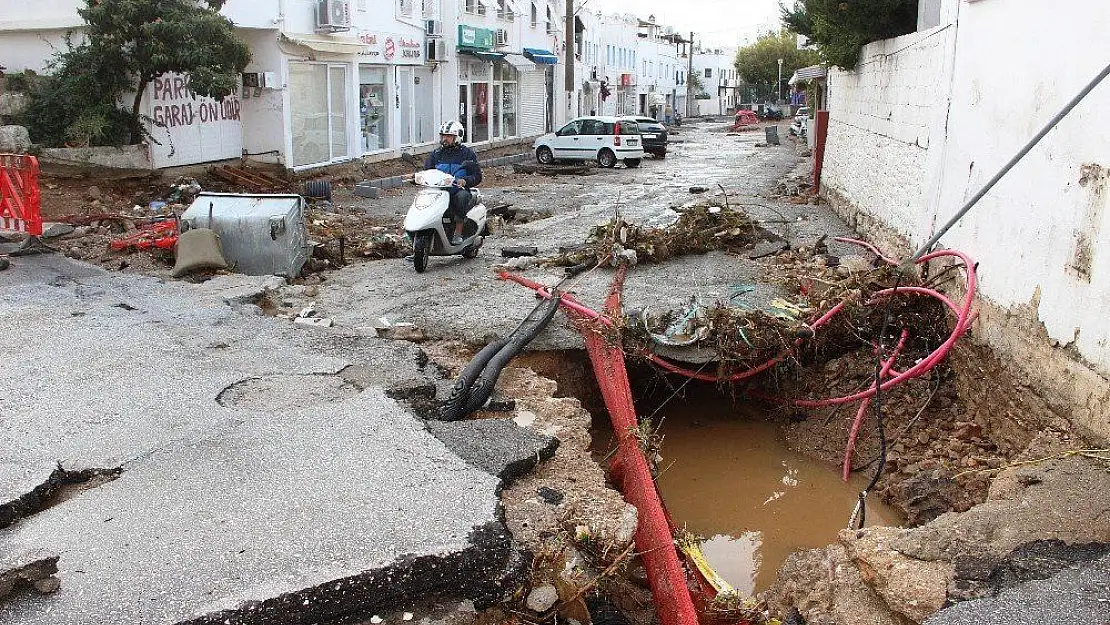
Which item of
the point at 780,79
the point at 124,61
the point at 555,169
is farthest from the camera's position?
the point at 780,79

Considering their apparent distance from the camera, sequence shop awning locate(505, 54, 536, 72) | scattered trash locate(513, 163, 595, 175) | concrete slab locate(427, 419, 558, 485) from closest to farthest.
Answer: concrete slab locate(427, 419, 558, 485) < scattered trash locate(513, 163, 595, 175) < shop awning locate(505, 54, 536, 72)

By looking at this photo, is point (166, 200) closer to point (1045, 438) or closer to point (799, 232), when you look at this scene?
point (799, 232)

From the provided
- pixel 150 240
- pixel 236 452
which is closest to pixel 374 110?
pixel 150 240

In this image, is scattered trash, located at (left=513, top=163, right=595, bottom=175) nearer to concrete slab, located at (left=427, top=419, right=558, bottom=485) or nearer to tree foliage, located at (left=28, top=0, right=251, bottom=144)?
tree foliage, located at (left=28, top=0, right=251, bottom=144)

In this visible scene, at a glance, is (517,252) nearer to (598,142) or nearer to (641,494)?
(641,494)

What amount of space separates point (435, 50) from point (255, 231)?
19344 mm

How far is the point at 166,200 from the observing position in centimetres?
1464

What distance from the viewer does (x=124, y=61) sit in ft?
49.7

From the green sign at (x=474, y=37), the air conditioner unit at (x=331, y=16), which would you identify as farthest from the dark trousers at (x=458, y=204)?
the green sign at (x=474, y=37)

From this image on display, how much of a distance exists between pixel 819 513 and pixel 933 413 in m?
1.31

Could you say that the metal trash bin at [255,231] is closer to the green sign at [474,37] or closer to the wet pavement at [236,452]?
the wet pavement at [236,452]

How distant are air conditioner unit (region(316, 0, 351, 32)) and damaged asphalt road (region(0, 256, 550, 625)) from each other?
50.9 ft

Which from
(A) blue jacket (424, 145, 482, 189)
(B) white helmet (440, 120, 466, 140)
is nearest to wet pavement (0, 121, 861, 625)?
(A) blue jacket (424, 145, 482, 189)

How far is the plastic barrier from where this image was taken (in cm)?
970
